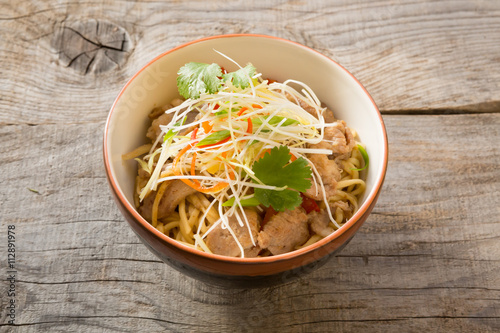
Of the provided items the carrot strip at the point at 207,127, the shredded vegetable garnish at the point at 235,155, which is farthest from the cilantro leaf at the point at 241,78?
the carrot strip at the point at 207,127

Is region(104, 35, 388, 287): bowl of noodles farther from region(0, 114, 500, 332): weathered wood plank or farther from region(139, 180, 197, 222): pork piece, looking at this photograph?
region(0, 114, 500, 332): weathered wood plank

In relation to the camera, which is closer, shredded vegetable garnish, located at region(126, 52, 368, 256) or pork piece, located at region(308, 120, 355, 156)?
shredded vegetable garnish, located at region(126, 52, 368, 256)

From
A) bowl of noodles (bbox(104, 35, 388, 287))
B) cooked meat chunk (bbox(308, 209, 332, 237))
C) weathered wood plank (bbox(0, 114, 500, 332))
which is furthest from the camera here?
weathered wood plank (bbox(0, 114, 500, 332))

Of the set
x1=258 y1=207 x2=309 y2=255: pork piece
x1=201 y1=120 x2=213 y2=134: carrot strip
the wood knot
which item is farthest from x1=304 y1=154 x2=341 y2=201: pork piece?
the wood knot

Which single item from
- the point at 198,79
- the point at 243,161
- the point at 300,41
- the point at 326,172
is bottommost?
the point at 300,41

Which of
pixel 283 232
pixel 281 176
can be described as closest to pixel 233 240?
pixel 283 232

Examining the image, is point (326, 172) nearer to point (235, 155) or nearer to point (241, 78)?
point (235, 155)
